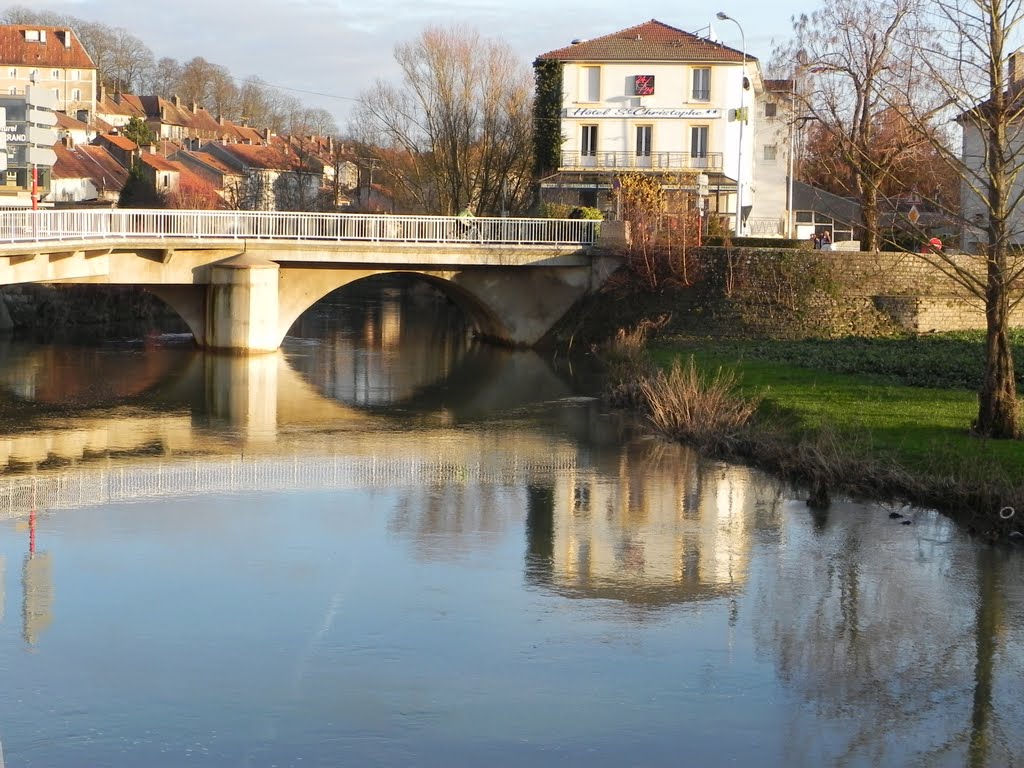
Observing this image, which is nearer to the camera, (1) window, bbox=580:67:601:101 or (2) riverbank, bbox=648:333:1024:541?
(2) riverbank, bbox=648:333:1024:541

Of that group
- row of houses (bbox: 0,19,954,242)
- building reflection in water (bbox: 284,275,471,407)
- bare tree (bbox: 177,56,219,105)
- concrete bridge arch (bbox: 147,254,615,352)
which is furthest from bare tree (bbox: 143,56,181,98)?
concrete bridge arch (bbox: 147,254,615,352)

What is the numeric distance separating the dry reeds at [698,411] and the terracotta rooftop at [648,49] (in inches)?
1124

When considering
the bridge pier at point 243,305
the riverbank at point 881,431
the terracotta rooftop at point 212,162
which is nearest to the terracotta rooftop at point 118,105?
the terracotta rooftop at point 212,162

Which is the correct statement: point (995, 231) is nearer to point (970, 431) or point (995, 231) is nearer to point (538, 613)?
point (970, 431)

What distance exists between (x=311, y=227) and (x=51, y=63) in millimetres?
72382

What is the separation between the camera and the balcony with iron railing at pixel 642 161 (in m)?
52.7

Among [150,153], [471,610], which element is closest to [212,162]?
[150,153]

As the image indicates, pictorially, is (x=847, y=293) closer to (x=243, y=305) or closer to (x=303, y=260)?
(x=303, y=260)

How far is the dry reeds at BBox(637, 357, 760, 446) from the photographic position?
955 inches

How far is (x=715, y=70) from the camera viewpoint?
172ft

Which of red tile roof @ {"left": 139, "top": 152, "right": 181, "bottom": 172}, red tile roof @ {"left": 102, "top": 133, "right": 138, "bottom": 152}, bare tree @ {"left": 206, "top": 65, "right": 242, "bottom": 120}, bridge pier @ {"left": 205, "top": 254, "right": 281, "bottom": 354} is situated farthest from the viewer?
bare tree @ {"left": 206, "top": 65, "right": 242, "bottom": 120}

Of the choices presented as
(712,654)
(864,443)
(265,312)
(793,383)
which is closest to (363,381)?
(265,312)

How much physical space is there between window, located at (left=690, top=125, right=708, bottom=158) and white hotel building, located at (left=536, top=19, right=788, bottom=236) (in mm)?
39

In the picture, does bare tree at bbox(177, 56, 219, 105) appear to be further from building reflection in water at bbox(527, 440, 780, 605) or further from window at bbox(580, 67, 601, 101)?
building reflection in water at bbox(527, 440, 780, 605)
